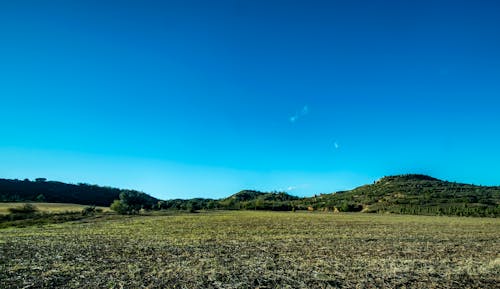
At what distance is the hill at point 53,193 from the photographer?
133250 millimetres

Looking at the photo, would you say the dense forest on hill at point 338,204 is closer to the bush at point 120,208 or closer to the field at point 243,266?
the bush at point 120,208

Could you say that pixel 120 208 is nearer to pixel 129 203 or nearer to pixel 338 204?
pixel 129 203

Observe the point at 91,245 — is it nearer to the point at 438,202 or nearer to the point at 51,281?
the point at 51,281

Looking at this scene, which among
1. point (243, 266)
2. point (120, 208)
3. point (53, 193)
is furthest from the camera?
point (53, 193)

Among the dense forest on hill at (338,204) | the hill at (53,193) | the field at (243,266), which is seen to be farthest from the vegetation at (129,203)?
the field at (243,266)

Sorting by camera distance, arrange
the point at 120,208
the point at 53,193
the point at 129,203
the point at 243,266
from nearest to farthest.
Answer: the point at 243,266 → the point at 120,208 → the point at 129,203 → the point at 53,193

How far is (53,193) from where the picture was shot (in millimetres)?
151000

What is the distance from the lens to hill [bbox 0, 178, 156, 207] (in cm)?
13325

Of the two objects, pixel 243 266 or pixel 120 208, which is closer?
pixel 243 266

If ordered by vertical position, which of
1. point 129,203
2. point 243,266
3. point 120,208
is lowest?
point 243,266

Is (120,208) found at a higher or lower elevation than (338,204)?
lower

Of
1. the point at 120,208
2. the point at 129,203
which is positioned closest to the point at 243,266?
the point at 120,208

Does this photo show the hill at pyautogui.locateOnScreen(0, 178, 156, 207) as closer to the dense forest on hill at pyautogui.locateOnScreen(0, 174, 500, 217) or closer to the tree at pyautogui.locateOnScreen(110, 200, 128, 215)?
the dense forest on hill at pyautogui.locateOnScreen(0, 174, 500, 217)

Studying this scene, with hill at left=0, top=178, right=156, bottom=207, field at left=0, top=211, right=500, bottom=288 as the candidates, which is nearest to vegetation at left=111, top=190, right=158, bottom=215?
hill at left=0, top=178, right=156, bottom=207
